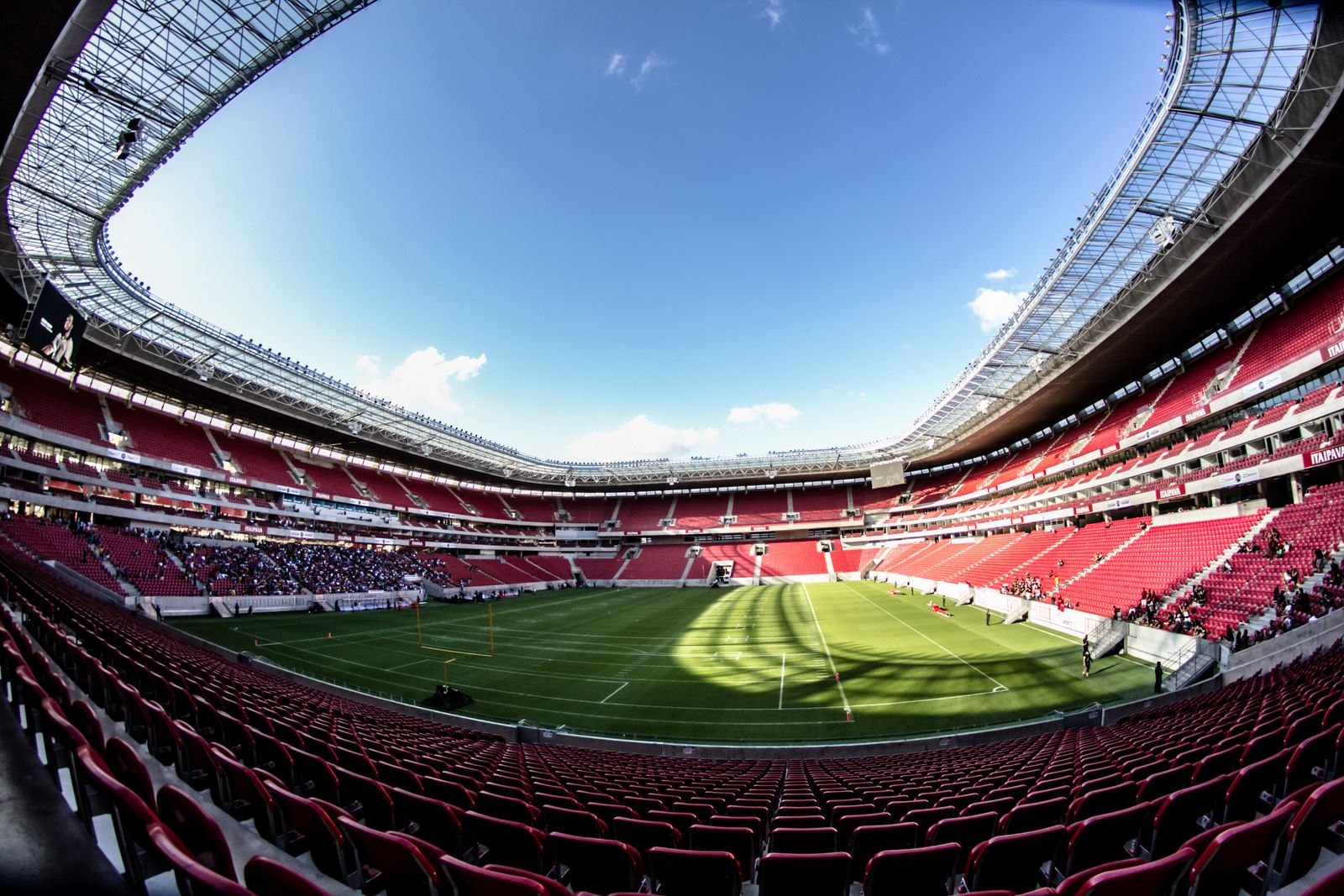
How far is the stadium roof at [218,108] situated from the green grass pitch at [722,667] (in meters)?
16.5

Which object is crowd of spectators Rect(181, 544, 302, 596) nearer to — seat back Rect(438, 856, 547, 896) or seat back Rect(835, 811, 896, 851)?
seat back Rect(835, 811, 896, 851)

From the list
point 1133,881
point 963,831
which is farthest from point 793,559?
point 1133,881

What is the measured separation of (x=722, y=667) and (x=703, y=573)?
38.6 m

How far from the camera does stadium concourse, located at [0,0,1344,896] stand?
3.28 meters

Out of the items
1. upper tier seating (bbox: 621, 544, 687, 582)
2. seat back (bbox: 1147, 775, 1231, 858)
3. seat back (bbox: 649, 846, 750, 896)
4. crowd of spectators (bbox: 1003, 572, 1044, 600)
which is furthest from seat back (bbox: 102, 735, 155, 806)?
upper tier seating (bbox: 621, 544, 687, 582)

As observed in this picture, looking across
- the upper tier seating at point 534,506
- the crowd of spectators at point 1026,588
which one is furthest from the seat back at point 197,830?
the upper tier seating at point 534,506

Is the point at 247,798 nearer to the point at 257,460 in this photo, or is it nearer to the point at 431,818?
the point at 431,818

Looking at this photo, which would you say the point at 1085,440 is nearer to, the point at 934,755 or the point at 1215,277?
the point at 1215,277

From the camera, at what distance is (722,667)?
2414 centimetres

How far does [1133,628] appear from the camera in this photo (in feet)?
70.2

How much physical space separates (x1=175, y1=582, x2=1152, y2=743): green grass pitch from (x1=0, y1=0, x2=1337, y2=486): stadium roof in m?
16.5

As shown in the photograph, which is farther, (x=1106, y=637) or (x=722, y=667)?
(x=722, y=667)

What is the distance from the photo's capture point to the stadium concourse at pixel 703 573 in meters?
3.28

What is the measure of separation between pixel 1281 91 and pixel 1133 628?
63.1 ft
